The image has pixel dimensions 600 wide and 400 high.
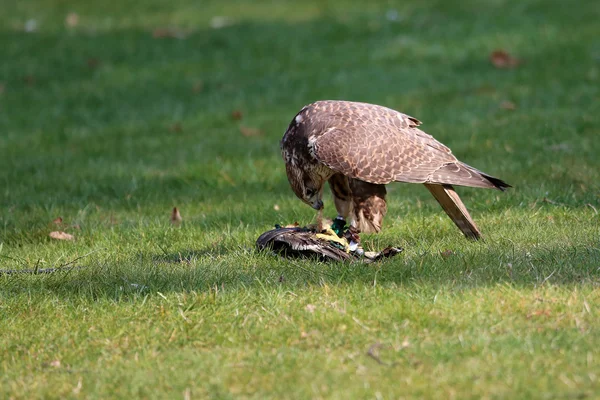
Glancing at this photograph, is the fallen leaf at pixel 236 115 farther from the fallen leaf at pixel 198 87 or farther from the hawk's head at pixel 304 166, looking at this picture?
the hawk's head at pixel 304 166

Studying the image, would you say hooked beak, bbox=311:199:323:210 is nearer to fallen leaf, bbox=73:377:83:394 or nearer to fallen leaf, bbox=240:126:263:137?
fallen leaf, bbox=73:377:83:394

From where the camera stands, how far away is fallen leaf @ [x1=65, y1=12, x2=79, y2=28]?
14906 mm

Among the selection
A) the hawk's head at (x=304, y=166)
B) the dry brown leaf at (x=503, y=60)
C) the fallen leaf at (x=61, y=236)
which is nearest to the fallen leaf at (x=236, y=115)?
the dry brown leaf at (x=503, y=60)

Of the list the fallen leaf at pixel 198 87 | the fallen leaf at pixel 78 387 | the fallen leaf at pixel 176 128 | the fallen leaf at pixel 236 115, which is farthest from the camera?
the fallen leaf at pixel 198 87

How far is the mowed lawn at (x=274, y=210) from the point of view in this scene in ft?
14.0

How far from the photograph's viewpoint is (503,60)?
1215cm

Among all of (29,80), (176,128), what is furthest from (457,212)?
(29,80)

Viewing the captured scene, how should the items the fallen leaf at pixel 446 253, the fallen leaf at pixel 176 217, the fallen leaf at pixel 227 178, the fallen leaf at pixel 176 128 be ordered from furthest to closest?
the fallen leaf at pixel 176 128
the fallen leaf at pixel 227 178
the fallen leaf at pixel 176 217
the fallen leaf at pixel 446 253

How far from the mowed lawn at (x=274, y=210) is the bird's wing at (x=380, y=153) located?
0.46 meters

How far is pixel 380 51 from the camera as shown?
43.1ft

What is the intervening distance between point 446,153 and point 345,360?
244 centimetres

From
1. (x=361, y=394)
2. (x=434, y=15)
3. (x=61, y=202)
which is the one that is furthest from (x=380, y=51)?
(x=361, y=394)

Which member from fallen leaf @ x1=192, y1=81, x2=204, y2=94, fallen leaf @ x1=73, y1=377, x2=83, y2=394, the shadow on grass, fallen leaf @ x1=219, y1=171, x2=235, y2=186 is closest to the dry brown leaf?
fallen leaf @ x1=192, y1=81, x2=204, y2=94

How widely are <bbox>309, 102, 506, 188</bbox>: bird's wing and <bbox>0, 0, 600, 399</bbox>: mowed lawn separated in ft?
1.51
